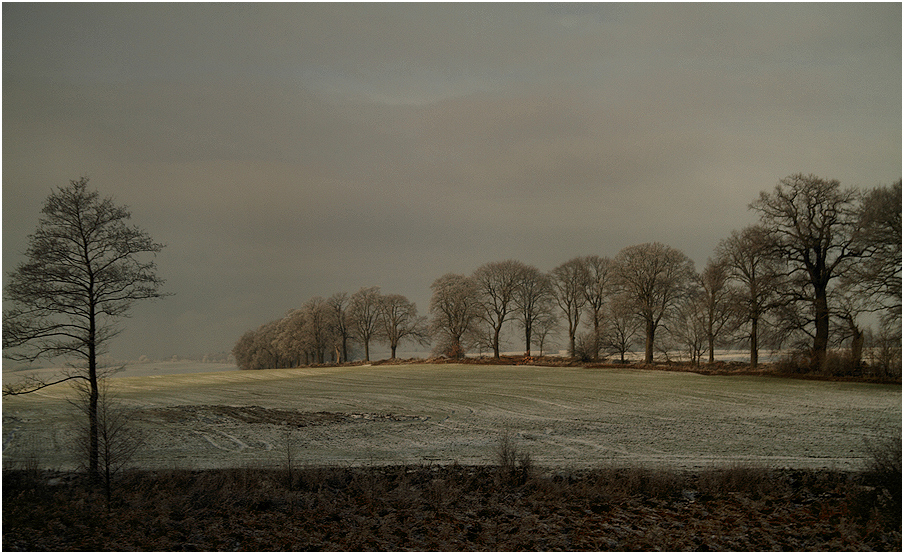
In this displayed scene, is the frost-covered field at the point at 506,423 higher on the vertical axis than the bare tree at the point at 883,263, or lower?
lower

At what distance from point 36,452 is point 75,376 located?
5.37m

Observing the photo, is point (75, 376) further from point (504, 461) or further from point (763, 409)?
point (763, 409)

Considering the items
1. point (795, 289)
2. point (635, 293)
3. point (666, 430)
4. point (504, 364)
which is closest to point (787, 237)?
point (795, 289)

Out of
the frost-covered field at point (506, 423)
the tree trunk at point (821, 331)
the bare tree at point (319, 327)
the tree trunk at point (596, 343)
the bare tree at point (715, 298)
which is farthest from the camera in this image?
the bare tree at point (319, 327)

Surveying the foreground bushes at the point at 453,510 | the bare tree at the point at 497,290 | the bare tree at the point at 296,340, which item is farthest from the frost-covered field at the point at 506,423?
the bare tree at the point at 296,340

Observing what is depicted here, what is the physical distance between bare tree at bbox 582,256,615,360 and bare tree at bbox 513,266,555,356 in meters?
4.28

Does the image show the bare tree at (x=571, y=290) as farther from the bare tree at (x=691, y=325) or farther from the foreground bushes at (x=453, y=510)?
the foreground bushes at (x=453, y=510)

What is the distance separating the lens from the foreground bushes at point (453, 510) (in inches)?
383

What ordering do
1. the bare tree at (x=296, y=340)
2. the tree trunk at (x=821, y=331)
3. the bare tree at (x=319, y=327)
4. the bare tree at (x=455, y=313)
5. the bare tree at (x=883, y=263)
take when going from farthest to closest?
the bare tree at (x=319, y=327)
the bare tree at (x=296, y=340)
the bare tree at (x=455, y=313)
the tree trunk at (x=821, y=331)
the bare tree at (x=883, y=263)

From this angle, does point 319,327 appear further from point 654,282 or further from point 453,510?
point 453,510

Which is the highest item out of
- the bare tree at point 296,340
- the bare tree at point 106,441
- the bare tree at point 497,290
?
the bare tree at point 497,290

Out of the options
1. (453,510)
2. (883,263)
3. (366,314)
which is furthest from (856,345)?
(366,314)

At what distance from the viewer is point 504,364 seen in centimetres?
5603

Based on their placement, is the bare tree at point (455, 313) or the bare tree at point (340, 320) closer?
the bare tree at point (455, 313)
